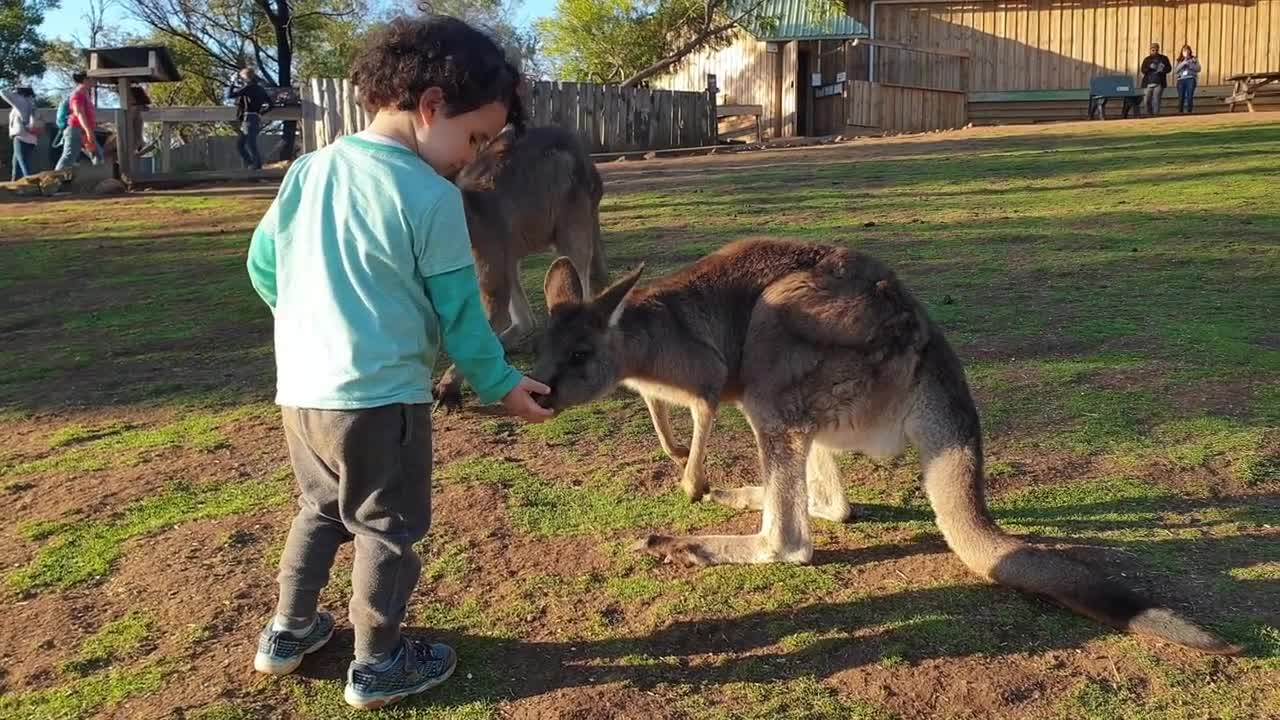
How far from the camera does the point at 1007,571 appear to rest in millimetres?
2975

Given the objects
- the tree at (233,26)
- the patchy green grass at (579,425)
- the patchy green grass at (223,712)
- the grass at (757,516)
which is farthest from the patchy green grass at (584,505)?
the tree at (233,26)

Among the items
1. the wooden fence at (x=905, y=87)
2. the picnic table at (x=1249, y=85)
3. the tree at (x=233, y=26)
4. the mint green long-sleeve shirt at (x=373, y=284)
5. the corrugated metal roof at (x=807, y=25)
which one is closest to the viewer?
the mint green long-sleeve shirt at (x=373, y=284)

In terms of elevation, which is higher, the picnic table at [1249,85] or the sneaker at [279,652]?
the picnic table at [1249,85]

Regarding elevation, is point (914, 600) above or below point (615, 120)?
below

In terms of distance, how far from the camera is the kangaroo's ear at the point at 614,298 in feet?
11.8

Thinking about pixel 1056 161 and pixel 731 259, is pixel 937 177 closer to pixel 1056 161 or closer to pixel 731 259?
pixel 1056 161

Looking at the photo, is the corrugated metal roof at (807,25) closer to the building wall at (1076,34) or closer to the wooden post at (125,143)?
the building wall at (1076,34)

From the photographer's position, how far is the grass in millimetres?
2625

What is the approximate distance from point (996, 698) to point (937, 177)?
9.41 m

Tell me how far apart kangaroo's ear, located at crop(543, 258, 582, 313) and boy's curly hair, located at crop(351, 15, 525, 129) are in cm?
131

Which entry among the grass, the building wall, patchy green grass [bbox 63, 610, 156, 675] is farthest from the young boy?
the building wall

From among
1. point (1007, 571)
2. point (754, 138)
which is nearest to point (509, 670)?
point (1007, 571)

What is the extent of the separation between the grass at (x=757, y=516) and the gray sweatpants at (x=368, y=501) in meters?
0.27

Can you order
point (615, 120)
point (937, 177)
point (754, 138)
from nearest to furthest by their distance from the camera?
point (937, 177) → point (615, 120) → point (754, 138)
